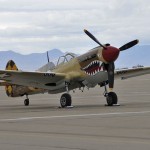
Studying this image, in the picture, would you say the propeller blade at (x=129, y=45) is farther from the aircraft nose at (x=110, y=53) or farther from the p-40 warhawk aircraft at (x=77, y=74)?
the aircraft nose at (x=110, y=53)

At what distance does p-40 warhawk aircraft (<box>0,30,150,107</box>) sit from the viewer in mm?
22914

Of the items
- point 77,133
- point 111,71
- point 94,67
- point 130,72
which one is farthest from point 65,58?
point 77,133

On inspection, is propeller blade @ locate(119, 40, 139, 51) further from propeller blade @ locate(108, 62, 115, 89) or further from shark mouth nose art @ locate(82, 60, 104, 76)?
shark mouth nose art @ locate(82, 60, 104, 76)

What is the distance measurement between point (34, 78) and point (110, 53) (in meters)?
3.85

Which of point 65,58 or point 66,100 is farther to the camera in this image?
point 65,58

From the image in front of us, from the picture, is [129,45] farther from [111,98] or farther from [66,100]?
[66,100]

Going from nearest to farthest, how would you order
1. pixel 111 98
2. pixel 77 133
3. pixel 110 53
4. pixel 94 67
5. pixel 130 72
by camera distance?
pixel 77 133 → pixel 110 53 → pixel 94 67 → pixel 111 98 → pixel 130 72

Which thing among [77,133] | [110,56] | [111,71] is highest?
[110,56]

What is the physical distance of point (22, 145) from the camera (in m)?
10.7

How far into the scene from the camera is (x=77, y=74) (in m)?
23.5

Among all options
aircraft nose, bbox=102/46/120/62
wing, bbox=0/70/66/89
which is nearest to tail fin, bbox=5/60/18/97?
wing, bbox=0/70/66/89

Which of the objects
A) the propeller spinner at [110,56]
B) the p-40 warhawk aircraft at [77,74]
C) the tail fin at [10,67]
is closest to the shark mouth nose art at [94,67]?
the p-40 warhawk aircraft at [77,74]

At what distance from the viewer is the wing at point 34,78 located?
2370cm

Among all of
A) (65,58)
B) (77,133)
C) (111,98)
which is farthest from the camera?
(65,58)
